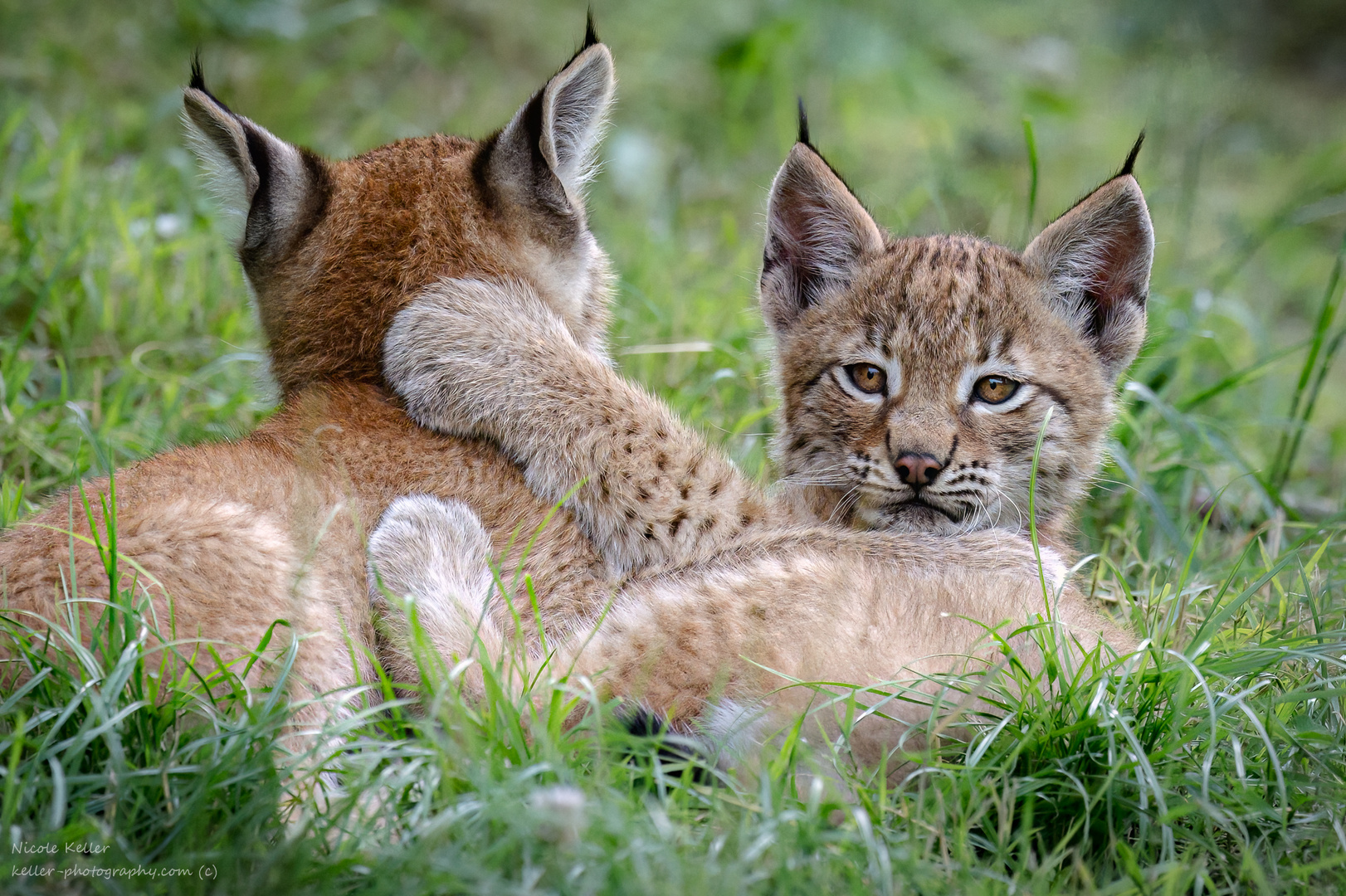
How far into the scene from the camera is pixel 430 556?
2.88m

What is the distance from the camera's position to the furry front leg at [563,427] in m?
3.22

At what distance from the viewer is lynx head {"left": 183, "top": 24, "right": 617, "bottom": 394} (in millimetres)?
3303

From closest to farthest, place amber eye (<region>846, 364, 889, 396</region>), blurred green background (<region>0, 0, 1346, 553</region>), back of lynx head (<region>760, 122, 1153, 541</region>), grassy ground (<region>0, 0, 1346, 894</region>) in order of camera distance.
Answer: grassy ground (<region>0, 0, 1346, 894</region>), back of lynx head (<region>760, 122, 1153, 541</region>), amber eye (<region>846, 364, 889, 396</region>), blurred green background (<region>0, 0, 1346, 553</region>)

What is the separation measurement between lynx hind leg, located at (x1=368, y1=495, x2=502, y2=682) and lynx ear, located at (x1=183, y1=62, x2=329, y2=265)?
3.42 ft

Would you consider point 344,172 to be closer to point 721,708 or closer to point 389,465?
point 389,465

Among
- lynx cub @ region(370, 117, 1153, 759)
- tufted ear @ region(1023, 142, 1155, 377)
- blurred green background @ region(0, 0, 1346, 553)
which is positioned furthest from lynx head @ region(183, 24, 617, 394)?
tufted ear @ region(1023, 142, 1155, 377)

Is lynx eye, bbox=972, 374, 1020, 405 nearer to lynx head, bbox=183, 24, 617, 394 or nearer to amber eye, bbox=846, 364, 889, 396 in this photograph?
amber eye, bbox=846, 364, 889, 396

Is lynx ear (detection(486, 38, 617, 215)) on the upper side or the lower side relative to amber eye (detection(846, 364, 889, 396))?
upper


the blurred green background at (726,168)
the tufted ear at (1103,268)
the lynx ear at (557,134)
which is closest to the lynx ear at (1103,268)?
the tufted ear at (1103,268)

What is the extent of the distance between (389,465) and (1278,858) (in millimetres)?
2308

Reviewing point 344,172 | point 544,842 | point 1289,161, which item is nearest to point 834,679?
point 544,842

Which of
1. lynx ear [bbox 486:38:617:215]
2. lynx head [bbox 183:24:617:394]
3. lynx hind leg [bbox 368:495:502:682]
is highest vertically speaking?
lynx ear [bbox 486:38:617:215]

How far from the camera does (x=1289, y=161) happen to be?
376 inches

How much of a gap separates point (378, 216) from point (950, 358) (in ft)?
5.78
